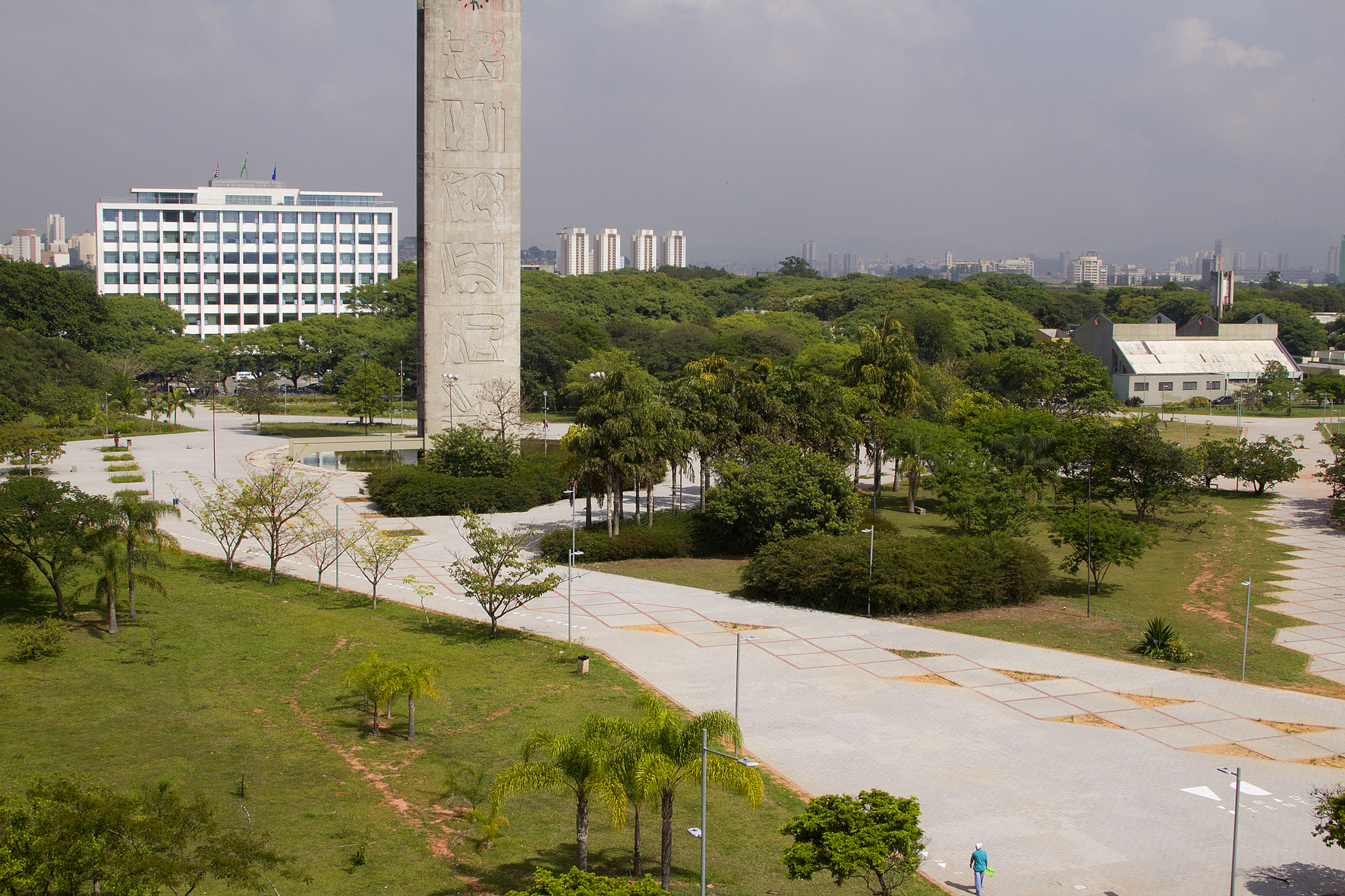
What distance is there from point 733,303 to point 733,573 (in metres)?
107

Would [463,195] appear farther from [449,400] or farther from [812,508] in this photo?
[812,508]

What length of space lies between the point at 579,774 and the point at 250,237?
417 ft

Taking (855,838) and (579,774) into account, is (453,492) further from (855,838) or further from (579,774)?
(855,838)

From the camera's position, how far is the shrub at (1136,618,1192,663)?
27.7 m

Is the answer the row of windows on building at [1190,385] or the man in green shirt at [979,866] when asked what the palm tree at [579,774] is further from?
the row of windows on building at [1190,385]

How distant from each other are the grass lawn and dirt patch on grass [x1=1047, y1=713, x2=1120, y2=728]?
24.9 feet

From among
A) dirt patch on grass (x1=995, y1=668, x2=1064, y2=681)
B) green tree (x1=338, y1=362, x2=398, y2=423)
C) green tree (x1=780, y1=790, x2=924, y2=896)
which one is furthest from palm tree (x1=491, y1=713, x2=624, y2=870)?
green tree (x1=338, y1=362, x2=398, y2=423)

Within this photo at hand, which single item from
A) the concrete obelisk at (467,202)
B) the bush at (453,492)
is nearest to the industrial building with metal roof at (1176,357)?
the concrete obelisk at (467,202)

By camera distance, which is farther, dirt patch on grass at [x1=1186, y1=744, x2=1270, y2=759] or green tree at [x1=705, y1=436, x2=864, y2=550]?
green tree at [x1=705, y1=436, x2=864, y2=550]

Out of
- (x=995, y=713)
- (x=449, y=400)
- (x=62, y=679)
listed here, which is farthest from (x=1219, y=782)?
(x=449, y=400)

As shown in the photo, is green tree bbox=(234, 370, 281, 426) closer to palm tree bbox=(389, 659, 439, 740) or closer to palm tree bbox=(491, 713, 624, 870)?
palm tree bbox=(389, 659, 439, 740)

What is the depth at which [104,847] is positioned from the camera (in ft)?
40.6

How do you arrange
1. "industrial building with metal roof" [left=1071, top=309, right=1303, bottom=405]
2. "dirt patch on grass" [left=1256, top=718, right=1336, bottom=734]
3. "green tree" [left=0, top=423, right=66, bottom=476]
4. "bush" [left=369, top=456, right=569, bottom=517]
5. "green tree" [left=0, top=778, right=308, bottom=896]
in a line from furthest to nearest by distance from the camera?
1. "industrial building with metal roof" [left=1071, top=309, right=1303, bottom=405]
2. "green tree" [left=0, top=423, right=66, bottom=476]
3. "bush" [left=369, top=456, right=569, bottom=517]
4. "dirt patch on grass" [left=1256, top=718, right=1336, bottom=734]
5. "green tree" [left=0, top=778, right=308, bottom=896]

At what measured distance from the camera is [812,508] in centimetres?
3622
